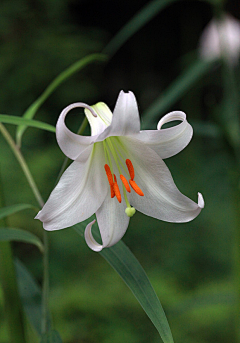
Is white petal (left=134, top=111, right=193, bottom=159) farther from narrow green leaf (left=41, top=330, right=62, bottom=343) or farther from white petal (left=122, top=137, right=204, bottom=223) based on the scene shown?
narrow green leaf (left=41, top=330, right=62, bottom=343)

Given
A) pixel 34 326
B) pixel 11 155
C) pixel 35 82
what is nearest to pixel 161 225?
pixel 11 155

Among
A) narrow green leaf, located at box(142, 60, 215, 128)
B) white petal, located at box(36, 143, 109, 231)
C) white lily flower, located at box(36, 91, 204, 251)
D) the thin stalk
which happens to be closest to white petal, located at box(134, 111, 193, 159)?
white lily flower, located at box(36, 91, 204, 251)

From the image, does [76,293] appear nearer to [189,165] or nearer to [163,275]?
[163,275]

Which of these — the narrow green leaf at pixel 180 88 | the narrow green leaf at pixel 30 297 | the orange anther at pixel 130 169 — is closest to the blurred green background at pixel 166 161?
the narrow green leaf at pixel 180 88

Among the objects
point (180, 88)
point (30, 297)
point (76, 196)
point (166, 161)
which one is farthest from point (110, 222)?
point (166, 161)

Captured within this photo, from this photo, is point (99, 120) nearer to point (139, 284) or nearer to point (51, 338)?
point (139, 284)

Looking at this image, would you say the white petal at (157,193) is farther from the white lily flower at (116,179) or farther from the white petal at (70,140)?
the white petal at (70,140)
